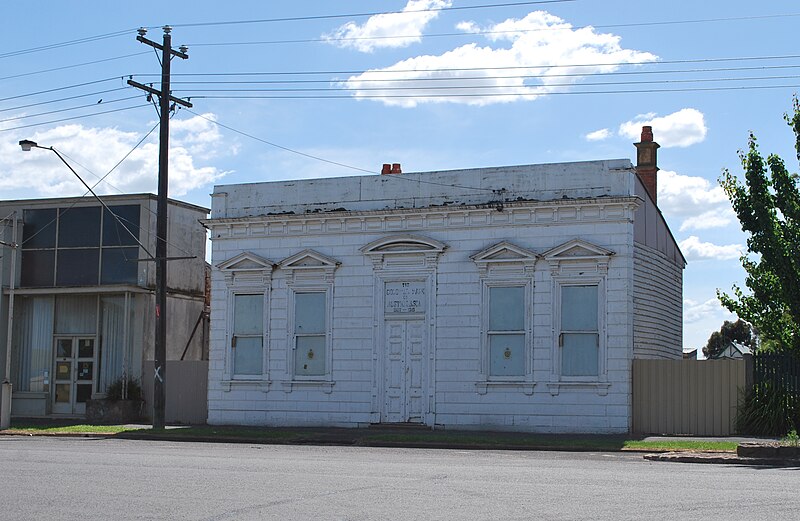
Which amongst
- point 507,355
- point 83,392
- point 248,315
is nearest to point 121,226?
point 83,392

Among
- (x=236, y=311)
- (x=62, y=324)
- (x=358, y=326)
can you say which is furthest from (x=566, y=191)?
(x=62, y=324)

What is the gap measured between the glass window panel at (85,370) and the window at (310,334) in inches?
307

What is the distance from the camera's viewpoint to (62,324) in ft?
100

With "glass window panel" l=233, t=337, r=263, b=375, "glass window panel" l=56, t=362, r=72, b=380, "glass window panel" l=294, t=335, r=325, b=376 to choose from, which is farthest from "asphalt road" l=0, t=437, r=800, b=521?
"glass window panel" l=56, t=362, r=72, b=380

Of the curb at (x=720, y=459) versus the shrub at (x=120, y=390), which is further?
the shrub at (x=120, y=390)

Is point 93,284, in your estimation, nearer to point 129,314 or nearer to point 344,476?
point 129,314

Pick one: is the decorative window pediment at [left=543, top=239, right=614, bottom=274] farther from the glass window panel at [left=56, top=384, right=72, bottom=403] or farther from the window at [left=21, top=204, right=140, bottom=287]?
the glass window panel at [left=56, top=384, right=72, bottom=403]

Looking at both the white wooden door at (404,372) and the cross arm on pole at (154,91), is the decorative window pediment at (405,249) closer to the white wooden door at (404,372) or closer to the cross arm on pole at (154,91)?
the white wooden door at (404,372)

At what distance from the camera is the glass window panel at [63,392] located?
30109 mm

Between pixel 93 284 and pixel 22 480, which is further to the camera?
pixel 93 284

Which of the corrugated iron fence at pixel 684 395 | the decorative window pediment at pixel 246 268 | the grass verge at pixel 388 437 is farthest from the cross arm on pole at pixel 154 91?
the corrugated iron fence at pixel 684 395

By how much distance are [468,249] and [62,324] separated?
45.3 ft

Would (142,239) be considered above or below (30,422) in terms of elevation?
above

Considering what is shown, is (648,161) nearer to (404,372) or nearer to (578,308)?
(578,308)
